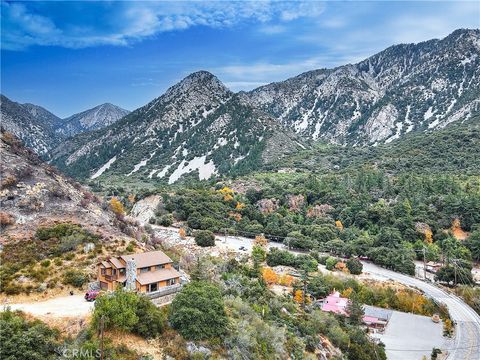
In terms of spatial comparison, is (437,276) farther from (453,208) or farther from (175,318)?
(175,318)

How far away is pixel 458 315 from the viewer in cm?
4719

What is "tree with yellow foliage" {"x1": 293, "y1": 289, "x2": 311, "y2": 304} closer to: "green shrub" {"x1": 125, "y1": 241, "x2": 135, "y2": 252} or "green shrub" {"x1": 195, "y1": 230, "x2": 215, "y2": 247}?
"green shrub" {"x1": 125, "y1": 241, "x2": 135, "y2": 252}

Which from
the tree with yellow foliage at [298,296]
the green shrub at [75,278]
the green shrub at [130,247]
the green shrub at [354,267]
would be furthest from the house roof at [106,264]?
the green shrub at [354,267]

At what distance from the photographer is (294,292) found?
1964 inches

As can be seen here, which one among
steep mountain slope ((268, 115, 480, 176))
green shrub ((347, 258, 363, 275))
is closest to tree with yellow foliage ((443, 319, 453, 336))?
green shrub ((347, 258, 363, 275))

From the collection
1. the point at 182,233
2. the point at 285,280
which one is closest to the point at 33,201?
the point at 285,280

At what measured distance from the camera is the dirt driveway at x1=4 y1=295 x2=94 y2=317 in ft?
79.4

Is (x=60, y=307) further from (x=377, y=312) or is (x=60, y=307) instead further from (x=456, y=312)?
(x=456, y=312)

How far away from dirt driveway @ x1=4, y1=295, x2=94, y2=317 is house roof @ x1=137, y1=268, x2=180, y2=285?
3568 millimetres

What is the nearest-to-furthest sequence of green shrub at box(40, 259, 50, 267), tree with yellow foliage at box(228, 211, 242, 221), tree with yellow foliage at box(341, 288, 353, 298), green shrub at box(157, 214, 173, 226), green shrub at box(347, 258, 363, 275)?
green shrub at box(40, 259, 50, 267) < tree with yellow foliage at box(341, 288, 353, 298) < green shrub at box(347, 258, 363, 275) < green shrub at box(157, 214, 173, 226) < tree with yellow foliage at box(228, 211, 242, 221)

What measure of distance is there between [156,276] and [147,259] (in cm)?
146

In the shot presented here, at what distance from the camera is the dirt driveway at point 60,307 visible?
24.2 metres

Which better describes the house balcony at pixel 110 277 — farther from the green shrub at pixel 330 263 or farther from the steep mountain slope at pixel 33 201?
the green shrub at pixel 330 263

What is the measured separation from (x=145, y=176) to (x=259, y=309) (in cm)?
14157
